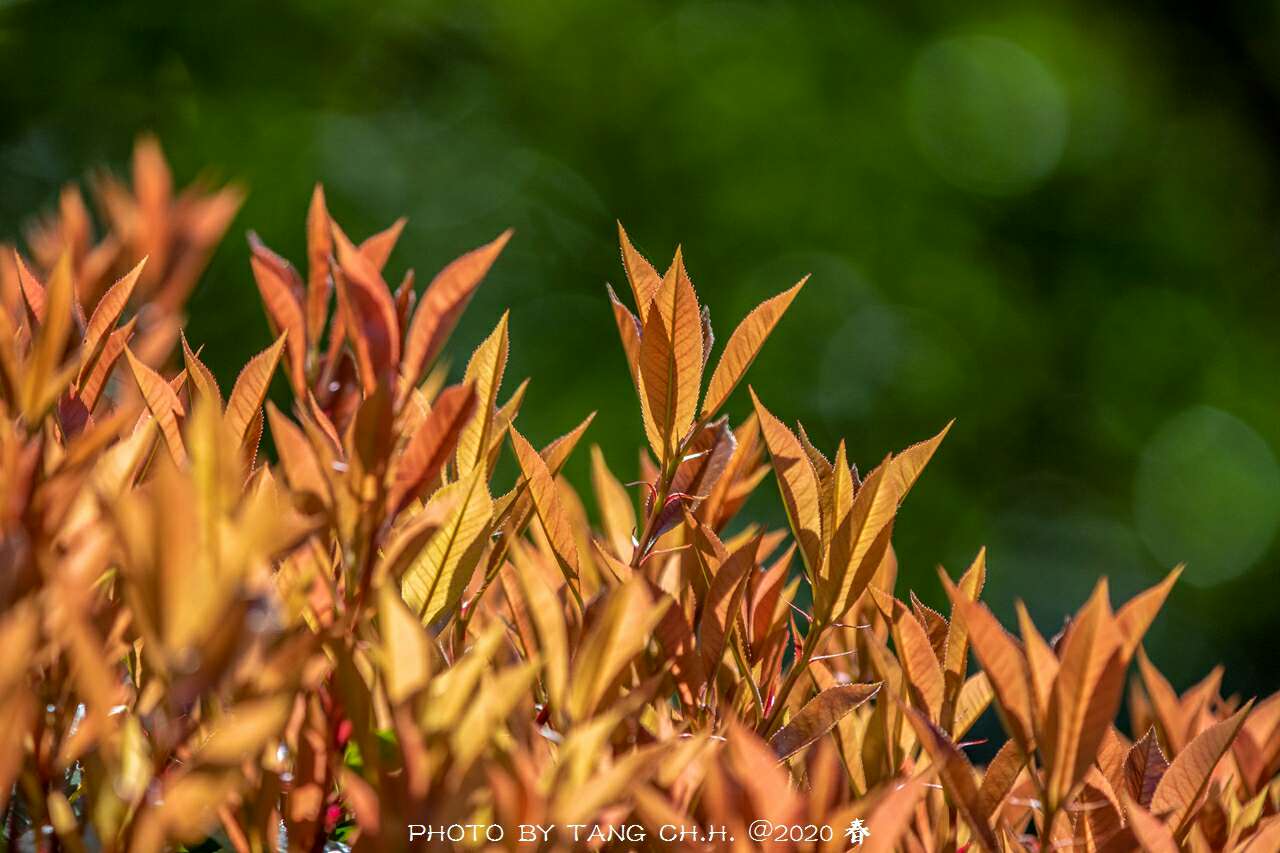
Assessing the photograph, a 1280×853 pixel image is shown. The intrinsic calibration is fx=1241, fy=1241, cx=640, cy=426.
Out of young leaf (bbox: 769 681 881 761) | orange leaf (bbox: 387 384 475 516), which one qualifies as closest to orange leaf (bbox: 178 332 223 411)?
orange leaf (bbox: 387 384 475 516)

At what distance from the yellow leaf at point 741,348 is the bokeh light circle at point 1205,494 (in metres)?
5.56

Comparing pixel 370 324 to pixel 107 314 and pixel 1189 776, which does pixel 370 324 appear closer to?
pixel 107 314

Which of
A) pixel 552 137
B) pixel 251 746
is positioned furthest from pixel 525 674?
pixel 552 137

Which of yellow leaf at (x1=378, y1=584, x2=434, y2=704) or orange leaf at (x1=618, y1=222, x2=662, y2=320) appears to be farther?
orange leaf at (x1=618, y1=222, x2=662, y2=320)

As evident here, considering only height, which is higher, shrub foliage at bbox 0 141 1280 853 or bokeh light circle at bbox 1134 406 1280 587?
shrub foliage at bbox 0 141 1280 853

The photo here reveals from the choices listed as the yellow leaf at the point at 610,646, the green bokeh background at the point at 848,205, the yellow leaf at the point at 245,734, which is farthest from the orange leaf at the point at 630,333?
the green bokeh background at the point at 848,205

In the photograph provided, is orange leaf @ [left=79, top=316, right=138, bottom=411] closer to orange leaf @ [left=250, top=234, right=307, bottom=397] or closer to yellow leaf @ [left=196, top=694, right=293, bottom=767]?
orange leaf @ [left=250, top=234, right=307, bottom=397]

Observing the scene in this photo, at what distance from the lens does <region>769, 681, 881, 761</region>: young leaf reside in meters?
0.69

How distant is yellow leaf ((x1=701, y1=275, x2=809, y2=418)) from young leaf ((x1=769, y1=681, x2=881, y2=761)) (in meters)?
0.18

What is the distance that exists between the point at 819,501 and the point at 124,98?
218 inches

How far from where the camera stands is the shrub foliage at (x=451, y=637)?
49cm

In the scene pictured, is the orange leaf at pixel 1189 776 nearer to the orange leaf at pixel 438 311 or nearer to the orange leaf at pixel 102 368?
the orange leaf at pixel 438 311

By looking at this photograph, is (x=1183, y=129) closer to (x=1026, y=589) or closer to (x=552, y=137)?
(x=1026, y=589)

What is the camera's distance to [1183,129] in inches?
237
